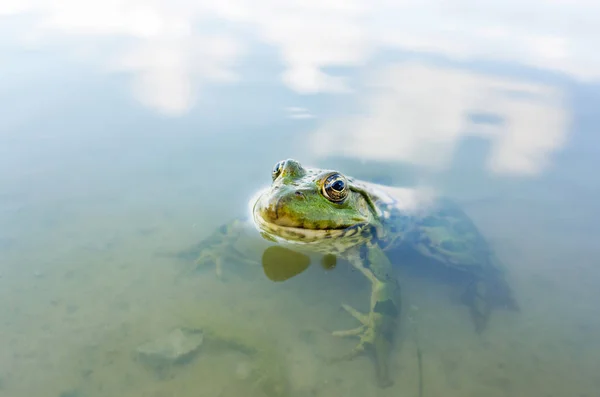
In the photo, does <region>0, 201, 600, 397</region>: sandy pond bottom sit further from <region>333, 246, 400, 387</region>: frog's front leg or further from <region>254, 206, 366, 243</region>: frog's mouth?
<region>254, 206, 366, 243</region>: frog's mouth

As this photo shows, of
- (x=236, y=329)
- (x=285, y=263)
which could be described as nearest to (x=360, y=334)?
(x=236, y=329)

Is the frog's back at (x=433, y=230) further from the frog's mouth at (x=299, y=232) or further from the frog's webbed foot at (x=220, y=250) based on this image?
the frog's webbed foot at (x=220, y=250)

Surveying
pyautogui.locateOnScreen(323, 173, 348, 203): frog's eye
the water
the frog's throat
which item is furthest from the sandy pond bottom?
pyautogui.locateOnScreen(323, 173, 348, 203): frog's eye

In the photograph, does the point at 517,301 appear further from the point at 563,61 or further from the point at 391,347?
the point at 563,61

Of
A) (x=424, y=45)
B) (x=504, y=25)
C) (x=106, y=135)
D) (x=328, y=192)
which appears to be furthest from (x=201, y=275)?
(x=504, y=25)

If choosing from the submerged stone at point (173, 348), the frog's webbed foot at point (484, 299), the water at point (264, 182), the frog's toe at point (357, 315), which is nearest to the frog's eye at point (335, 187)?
the water at point (264, 182)

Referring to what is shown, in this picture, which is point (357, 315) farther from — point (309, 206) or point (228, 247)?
point (228, 247)
